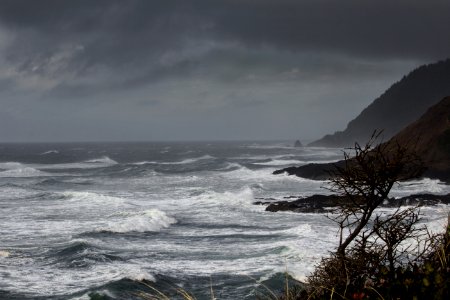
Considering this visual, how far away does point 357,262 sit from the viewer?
5.43 metres

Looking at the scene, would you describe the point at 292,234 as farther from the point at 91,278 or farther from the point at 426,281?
the point at 426,281

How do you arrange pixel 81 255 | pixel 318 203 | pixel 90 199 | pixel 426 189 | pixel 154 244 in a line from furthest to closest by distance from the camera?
pixel 426 189 → pixel 90 199 → pixel 318 203 → pixel 154 244 → pixel 81 255

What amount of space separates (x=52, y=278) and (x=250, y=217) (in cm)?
1591

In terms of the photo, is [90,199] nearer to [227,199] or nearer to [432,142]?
[227,199]

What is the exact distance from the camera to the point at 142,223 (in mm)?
27719

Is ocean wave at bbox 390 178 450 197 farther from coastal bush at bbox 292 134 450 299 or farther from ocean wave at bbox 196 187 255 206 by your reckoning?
coastal bush at bbox 292 134 450 299

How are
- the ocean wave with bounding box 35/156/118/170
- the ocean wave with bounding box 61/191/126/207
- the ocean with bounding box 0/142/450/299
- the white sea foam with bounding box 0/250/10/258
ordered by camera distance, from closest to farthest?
1. the ocean with bounding box 0/142/450/299
2. the white sea foam with bounding box 0/250/10/258
3. the ocean wave with bounding box 61/191/126/207
4. the ocean wave with bounding box 35/156/118/170

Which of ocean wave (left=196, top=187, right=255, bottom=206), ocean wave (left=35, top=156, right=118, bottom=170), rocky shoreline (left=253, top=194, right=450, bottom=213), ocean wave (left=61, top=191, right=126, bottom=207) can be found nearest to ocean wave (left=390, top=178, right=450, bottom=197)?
rocky shoreline (left=253, top=194, right=450, bottom=213)

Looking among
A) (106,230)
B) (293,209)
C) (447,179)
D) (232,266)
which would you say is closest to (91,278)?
(232,266)

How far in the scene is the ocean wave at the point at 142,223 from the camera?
26.7m

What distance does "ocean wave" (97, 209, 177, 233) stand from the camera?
2666cm

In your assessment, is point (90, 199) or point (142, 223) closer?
point (142, 223)

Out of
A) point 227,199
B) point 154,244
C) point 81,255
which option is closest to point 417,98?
point 227,199

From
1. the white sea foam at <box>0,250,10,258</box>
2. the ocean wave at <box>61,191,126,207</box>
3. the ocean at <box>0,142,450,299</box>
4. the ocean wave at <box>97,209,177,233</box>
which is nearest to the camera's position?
the ocean at <box>0,142,450,299</box>
